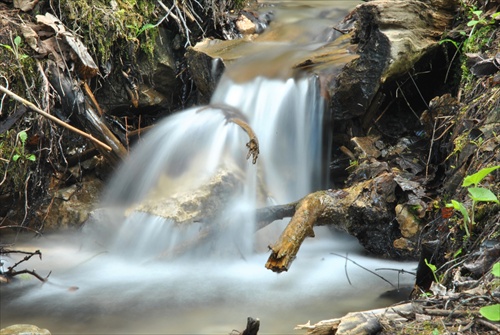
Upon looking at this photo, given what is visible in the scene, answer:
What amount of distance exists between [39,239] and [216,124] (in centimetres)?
200

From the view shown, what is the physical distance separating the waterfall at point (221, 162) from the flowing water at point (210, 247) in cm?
1

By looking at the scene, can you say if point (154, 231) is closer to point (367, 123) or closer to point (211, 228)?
point (211, 228)

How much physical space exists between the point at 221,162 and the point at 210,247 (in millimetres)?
981

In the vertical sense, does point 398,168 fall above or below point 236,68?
below

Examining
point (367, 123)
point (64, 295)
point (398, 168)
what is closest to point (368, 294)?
point (398, 168)

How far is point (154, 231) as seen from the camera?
4.89 meters

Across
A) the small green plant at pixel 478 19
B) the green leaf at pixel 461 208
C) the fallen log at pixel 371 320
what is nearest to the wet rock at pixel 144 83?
the small green plant at pixel 478 19

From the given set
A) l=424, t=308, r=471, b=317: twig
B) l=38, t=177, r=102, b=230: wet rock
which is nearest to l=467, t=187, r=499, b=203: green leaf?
l=424, t=308, r=471, b=317: twig

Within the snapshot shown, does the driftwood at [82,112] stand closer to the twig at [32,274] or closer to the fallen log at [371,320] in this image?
the twig at [32,274]

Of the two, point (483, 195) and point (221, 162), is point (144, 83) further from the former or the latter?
point (483, 195)

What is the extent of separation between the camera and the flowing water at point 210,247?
12.4 feet

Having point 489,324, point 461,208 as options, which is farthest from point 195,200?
point 489,324

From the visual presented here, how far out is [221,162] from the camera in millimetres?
5258

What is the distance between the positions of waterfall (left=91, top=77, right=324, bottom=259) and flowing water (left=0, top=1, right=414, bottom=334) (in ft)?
0.03
